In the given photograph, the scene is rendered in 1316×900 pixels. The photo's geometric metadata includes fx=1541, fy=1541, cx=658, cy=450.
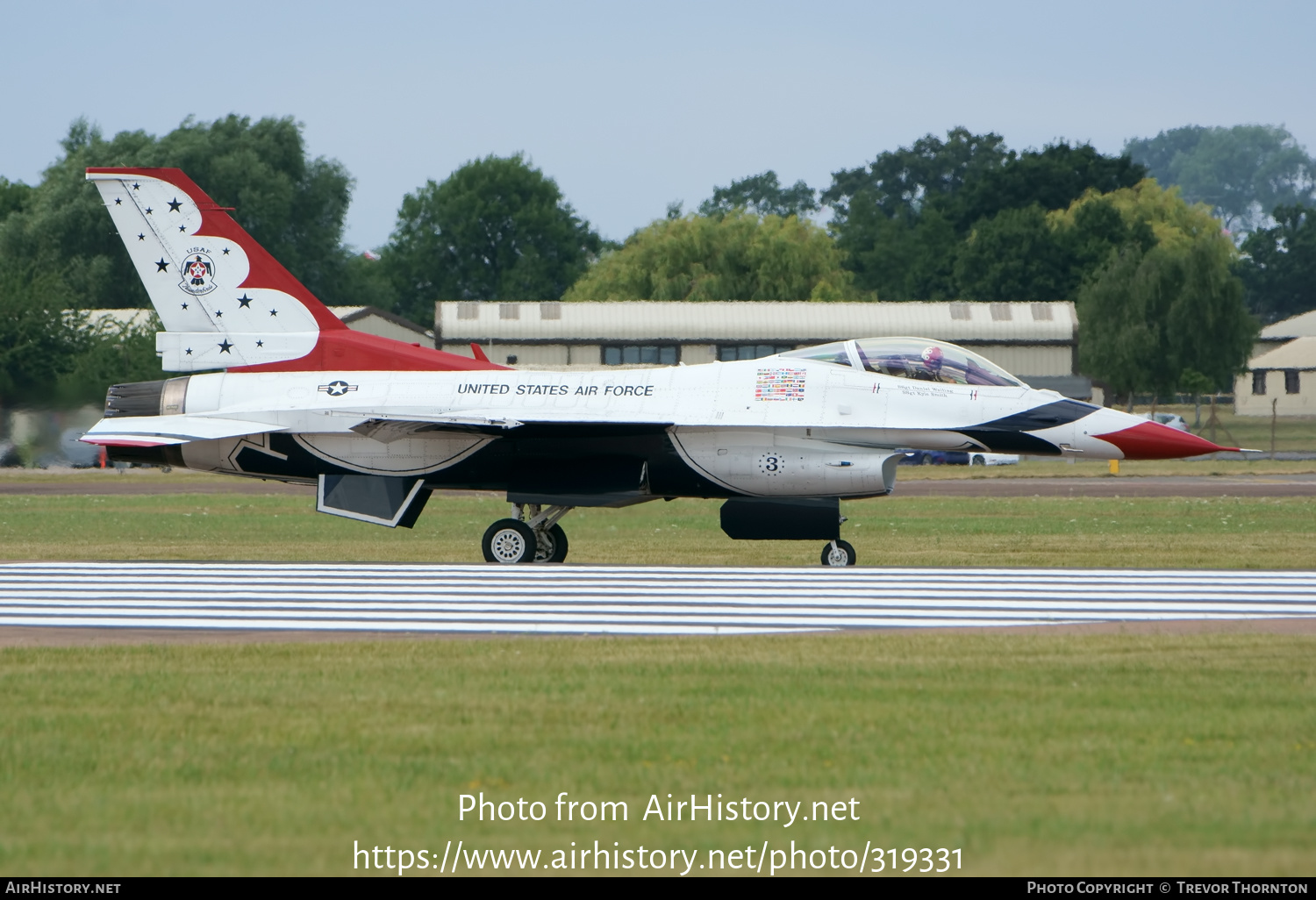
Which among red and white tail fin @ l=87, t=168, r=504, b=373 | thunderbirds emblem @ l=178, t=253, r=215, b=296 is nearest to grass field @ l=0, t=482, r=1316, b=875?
red and white tail fin @ l=87, t=168, r=504, b=373

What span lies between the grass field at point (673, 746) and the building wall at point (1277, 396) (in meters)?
69.9

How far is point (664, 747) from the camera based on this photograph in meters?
6.79

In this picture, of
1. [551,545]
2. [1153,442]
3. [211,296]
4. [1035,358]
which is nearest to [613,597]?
[551,545]

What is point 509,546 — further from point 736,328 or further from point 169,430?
point 736,328

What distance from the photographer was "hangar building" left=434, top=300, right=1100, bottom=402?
55.2 m

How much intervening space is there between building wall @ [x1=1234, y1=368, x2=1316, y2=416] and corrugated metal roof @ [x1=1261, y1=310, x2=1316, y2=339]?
14.0 metres

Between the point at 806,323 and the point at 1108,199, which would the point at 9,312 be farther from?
the point at 1108,199

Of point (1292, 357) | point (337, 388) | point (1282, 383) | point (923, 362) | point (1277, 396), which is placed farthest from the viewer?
point (1292, 357)

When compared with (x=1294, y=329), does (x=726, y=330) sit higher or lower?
lower

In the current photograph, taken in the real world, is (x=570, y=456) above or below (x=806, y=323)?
below

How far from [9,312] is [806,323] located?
26.9 metres

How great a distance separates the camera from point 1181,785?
6016mm

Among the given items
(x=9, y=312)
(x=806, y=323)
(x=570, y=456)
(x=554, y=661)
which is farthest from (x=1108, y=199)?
(x=554, y=661)

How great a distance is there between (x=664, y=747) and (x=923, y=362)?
10762mm
